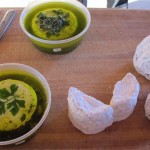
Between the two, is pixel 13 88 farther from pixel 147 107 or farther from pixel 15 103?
pixel 147 107

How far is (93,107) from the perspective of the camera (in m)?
0.56

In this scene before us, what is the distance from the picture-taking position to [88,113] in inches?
21.0

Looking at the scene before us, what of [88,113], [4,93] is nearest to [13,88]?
[4,93]

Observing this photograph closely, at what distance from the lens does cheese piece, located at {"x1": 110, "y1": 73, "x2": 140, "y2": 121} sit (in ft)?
1.82

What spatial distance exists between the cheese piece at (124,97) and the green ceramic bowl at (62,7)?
15 centimetres

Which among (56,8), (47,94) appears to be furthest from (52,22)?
(47,94)

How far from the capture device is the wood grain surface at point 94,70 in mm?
563

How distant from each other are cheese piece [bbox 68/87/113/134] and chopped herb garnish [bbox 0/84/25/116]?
10cm

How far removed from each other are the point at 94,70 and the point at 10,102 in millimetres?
217

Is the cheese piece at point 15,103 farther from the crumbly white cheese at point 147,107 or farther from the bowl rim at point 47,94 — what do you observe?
the crumbly white cheese at point 147,107

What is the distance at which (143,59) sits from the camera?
0.63m

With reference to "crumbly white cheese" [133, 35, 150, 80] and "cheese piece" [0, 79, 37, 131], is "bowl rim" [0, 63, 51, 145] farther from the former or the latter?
"crumbly white cheese" [133, 35, 150, 80]

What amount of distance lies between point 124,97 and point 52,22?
25cm

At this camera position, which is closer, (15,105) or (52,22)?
(15,105)
